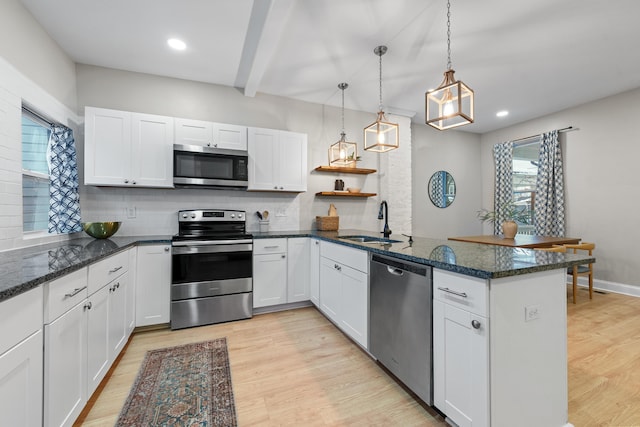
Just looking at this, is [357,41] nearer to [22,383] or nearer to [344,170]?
[344,170]

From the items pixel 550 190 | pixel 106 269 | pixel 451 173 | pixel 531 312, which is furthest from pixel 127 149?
pixel 550 190

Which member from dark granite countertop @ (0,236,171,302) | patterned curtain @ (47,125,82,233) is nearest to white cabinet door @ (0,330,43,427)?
dark granite countertop @ (0,236,171,302)

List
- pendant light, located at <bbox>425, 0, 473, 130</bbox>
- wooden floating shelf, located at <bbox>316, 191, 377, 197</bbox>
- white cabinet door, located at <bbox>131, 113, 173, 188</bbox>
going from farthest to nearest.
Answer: wooden floating shelf, located at <bbox>316, 191, 377, 197</bbox>
white cabinet door, located at <bbox>131, 113, 173, 188</bbox>
pendant light, located at <bbox>425, 0, 473, 130</bbox>

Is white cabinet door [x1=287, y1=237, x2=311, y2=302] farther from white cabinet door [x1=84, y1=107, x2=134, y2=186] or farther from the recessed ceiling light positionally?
the recessed ceiling light

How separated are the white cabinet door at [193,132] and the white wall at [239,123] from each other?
398 mm

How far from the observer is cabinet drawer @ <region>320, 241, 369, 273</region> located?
87.4 inches

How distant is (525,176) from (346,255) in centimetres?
482

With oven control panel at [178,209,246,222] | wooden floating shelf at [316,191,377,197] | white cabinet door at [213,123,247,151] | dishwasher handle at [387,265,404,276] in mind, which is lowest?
dishwasher handle at [387,265,404,276]

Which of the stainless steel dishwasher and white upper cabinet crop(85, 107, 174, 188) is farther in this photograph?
white upper cabinet crop(85, 107, 174, 188)

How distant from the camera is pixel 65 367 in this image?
4.33 feet

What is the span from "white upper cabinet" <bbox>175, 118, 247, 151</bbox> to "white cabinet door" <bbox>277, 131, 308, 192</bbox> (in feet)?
1.59

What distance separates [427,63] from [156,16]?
2.72 m

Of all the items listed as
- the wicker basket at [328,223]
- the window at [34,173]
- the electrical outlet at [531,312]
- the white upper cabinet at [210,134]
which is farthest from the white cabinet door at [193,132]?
the electrical outlet at [531,312]

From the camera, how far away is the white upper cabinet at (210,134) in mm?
3109
